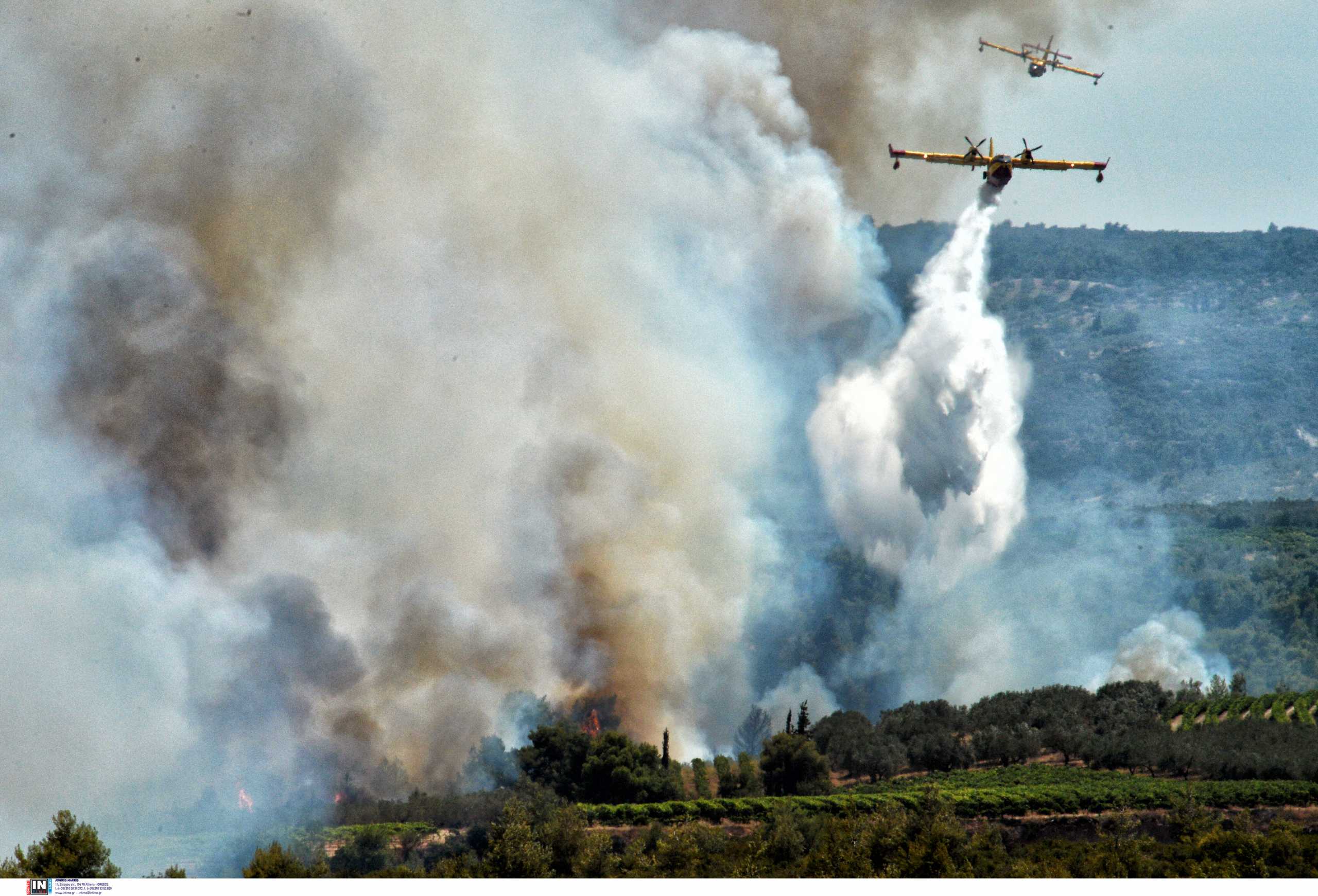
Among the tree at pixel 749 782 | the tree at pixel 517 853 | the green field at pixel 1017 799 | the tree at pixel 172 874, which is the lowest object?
the tree at pixel 172 874

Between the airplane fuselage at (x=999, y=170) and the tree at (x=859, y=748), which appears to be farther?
the airplane fuselage at (x=999, y=170)

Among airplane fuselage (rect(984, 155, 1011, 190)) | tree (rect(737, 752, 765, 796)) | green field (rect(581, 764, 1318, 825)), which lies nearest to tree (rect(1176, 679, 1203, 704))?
green field (rect(581, 764, 1318, 825))

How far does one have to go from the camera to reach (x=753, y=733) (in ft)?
323

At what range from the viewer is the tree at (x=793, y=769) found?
79812 mm

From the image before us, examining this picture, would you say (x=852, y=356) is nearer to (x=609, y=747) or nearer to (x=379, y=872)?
(x=609, y=747)

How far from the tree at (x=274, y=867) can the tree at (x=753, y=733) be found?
42333 mm

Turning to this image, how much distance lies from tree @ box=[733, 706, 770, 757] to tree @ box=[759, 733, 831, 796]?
15.9 m

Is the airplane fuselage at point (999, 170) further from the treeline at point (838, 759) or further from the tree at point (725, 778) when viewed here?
the tree at point (725, 778)

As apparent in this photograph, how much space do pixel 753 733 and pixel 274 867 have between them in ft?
149

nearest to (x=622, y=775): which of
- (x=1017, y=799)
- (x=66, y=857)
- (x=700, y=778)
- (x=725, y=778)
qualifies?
(x=700, y=778)

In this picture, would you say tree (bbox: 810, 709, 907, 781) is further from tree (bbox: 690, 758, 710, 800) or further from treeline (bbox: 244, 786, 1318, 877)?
treeline (bbox: 244, 786, 1318, 877)

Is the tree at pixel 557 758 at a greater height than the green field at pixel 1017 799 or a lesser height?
greater

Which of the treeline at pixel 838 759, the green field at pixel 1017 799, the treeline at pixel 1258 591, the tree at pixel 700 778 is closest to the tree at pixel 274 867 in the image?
the treeline at pixel 838 759

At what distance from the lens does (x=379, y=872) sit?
60.2 m
